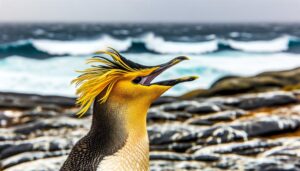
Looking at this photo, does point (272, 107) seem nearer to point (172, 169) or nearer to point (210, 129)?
point (210, 129)

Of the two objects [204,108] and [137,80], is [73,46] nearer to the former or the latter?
[204,108]

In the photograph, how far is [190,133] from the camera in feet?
27.3

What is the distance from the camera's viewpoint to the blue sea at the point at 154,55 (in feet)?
50.3

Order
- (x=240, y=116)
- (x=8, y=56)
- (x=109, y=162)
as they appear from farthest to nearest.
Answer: (x=8, y=56) < (x=240, y=116) < (x=109, y=162)

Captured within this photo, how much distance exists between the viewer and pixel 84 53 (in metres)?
20.8

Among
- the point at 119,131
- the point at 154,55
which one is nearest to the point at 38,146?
the point at 119,131

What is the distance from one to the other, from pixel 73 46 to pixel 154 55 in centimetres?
409

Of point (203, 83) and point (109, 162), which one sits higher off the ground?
point (203, 83)

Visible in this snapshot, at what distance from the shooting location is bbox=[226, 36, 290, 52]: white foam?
65.3 ft

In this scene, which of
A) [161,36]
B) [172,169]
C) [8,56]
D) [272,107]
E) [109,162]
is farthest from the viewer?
[161,36]

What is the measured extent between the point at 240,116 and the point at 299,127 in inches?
48.3

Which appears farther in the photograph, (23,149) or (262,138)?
(262,138)

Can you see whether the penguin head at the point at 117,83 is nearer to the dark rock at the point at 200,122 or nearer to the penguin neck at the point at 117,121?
the penguin neck at the point at 117,121

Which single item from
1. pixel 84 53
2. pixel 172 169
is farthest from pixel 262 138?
pixel 84 53
